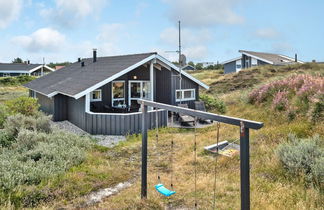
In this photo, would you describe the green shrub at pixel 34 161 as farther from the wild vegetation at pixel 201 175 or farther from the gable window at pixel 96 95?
the gable window at pixel 96 95

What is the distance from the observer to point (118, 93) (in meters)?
16.0

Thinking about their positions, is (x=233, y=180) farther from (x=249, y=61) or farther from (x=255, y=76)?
(x=249, y=61)

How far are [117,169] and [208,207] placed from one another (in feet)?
11.1

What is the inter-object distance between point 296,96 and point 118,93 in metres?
9.74

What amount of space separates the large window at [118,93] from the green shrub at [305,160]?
1090 cm

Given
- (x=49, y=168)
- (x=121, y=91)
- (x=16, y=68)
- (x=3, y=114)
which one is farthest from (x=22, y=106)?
(x=16, y=68)

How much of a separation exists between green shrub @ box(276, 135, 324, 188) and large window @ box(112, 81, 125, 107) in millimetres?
10900

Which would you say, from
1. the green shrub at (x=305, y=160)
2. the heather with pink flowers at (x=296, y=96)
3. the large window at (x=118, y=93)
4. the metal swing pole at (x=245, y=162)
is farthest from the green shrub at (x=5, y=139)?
the heather with pink flowers at (x=296, y=96)

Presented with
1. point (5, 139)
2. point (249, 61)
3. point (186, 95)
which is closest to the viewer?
point (5, 139)

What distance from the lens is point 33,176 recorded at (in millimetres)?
6301

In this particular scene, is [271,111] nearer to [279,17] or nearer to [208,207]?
[279,17]

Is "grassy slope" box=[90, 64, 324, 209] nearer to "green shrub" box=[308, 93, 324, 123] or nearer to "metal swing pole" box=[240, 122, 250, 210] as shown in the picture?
"green shrub" box=[308, 93, 324, 123]

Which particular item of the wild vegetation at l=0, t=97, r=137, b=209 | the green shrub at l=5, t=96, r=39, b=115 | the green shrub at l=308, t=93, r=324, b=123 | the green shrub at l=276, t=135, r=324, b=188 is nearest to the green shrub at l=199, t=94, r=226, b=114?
the green shrub at l=308, t=93, r=324, b=123

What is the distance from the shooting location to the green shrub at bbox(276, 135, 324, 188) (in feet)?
18.6
